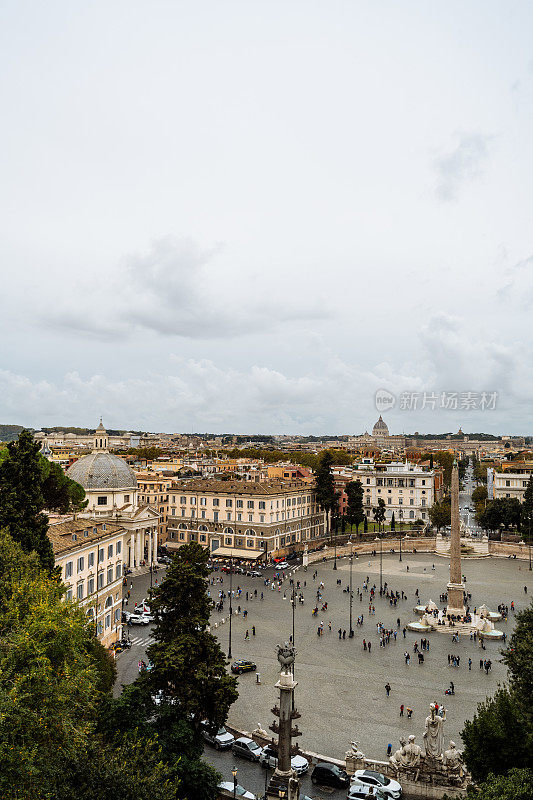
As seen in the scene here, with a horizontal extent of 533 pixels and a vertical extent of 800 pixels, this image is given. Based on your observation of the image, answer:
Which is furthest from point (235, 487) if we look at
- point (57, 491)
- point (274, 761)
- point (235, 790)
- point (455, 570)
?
point (235, 790)

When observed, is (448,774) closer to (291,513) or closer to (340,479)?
(291,513)

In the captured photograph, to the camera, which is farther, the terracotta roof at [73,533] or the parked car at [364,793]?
the terracotta roof at [73,533]

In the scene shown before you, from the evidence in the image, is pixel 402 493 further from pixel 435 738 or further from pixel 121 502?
pixel 435 738

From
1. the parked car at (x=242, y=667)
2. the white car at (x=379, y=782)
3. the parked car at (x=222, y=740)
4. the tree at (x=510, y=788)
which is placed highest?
the tree at (x=510, y=788)

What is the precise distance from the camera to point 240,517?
66.2 m

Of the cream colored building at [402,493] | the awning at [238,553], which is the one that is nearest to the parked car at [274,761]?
the awning at [238,553]

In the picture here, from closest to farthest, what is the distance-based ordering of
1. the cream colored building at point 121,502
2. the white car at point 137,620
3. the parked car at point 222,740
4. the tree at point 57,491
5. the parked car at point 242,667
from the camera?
the parked car at point 222,740
the parked car at point 242,667
the white car at point 137,620
the tree at point 57,491
the cream colored building at point 121,502

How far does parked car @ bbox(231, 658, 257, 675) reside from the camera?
3123 centimetres

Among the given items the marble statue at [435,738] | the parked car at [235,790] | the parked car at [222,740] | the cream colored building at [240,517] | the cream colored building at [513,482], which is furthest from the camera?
the cream colored building at [513,482]

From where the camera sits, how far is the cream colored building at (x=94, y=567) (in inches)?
1170

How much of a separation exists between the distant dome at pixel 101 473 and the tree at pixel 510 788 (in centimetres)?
5025

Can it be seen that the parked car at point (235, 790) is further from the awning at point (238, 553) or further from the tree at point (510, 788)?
the awning at point (238, 553)

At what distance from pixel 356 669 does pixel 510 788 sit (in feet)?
62.7

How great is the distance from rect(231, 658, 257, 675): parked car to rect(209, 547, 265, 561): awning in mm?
30223
